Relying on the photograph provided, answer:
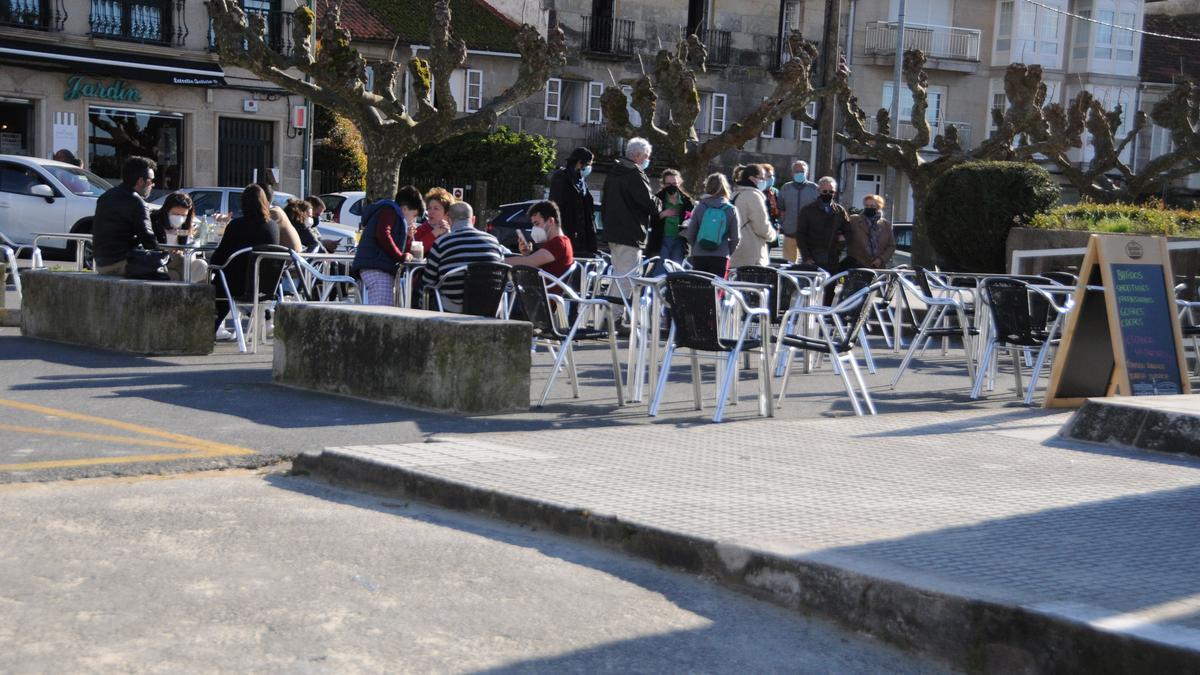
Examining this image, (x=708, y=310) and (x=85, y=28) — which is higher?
(x=85, y=28)

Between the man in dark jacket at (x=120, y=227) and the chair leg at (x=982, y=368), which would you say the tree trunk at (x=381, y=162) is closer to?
the man in dark jacket at (x=120, y=227)

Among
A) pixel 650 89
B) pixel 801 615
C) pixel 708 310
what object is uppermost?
pixel 650 89

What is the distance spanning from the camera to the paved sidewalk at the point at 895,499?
504 cm

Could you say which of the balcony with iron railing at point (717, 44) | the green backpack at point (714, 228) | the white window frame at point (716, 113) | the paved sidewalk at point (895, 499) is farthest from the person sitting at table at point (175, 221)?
the balcony with iron railing at point (717, 44)

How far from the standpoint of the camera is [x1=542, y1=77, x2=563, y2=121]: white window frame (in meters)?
46.5

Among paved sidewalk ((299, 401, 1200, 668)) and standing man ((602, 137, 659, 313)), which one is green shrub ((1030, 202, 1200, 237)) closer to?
standing man ((602, 137, 659, 313))

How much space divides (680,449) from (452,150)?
34890 millimetres

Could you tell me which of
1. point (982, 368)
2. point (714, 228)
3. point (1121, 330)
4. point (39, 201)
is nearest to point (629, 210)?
point (714, 228)

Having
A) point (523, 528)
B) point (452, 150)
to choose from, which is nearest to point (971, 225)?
point (523, 528)

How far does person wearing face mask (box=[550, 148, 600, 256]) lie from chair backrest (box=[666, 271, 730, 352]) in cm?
555

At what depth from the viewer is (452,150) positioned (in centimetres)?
4219

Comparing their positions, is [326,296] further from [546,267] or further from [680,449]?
[680,449]

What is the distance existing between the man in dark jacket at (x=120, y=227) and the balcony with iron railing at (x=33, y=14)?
67.9ft

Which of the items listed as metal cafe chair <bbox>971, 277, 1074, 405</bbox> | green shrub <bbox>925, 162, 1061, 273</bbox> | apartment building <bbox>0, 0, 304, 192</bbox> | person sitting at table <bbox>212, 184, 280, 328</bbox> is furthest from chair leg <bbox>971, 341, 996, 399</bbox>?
apartment building <bbox>0, 0, 304, 192</bbox>
